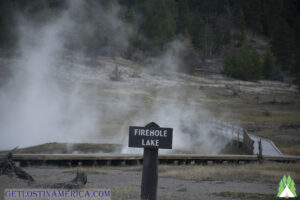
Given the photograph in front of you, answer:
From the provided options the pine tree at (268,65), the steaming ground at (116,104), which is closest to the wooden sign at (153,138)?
the steaming ground at (116,104)

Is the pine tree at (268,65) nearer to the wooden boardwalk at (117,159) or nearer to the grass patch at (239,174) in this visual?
the wooden boardwalk at (117,159)

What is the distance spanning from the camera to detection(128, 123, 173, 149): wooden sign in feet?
15.9

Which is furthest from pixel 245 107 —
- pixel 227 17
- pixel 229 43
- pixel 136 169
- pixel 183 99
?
pixel 227 17

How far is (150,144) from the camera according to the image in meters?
4.86

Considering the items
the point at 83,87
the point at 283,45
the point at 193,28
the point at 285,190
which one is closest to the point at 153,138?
the point at 285,190

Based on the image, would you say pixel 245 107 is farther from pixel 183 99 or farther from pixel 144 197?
pixel 144 197

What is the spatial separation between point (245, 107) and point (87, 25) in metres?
19.6

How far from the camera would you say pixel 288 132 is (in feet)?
61.6

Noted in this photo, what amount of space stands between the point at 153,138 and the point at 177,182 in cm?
306

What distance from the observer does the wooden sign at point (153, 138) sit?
15.9 feet

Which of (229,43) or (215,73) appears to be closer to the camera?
(215,73)

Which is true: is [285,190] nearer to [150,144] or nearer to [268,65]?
[150,144]

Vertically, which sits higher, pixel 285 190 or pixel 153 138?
pixel 153 138

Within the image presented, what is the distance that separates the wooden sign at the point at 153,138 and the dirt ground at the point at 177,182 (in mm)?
1129
